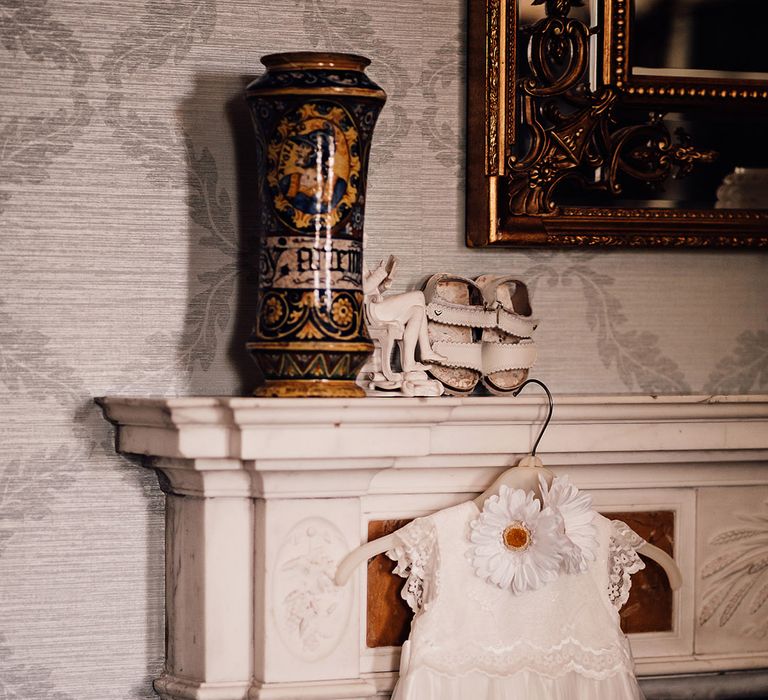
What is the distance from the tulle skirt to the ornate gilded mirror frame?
52 centimetres

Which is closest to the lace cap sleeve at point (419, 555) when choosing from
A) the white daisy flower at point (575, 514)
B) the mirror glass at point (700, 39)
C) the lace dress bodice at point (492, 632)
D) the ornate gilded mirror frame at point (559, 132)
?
the lace dress bodice at point (492, 632)

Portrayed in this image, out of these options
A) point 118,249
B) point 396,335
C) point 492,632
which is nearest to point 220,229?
point 118,249

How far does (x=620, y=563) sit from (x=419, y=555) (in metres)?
0.24

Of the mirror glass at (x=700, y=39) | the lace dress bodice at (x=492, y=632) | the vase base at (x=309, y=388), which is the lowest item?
the lace dress bodice at (x=492, y=632)

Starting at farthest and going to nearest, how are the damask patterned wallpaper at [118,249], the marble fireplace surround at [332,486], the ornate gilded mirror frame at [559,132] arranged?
the ornate gilded mirror frame at [559,132] → the damask patterned wallpaper at [118,249] → the marble fireplace surround at [332,486]

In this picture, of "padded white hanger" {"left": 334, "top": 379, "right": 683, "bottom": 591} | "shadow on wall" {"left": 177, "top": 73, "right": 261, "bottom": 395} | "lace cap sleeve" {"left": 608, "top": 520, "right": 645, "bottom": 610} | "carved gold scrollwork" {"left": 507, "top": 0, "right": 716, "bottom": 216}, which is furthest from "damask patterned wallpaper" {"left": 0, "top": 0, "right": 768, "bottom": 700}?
"lace cap sleeve" {"left": 608, "top": 520, "right": 645, "bottom": 610}

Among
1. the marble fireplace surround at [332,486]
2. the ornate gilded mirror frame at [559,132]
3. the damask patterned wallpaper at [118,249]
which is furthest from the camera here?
the ornate gilded mirror frame at [559,132]

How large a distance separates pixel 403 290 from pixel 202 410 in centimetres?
36

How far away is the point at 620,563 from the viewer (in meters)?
1.39

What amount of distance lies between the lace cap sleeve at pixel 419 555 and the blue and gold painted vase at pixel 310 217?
0.18m

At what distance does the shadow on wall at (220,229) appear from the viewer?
1422 mm

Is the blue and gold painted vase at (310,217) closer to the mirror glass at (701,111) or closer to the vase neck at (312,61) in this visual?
the vase neck at (312,61)

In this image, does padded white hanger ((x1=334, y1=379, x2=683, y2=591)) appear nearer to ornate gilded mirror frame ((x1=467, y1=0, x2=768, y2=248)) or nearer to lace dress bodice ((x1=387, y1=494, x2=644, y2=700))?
lace dress bodice ((x1=387, y1=494, x2=644, y2=700))

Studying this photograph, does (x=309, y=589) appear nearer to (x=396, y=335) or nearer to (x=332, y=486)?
(x=332, y=486)
